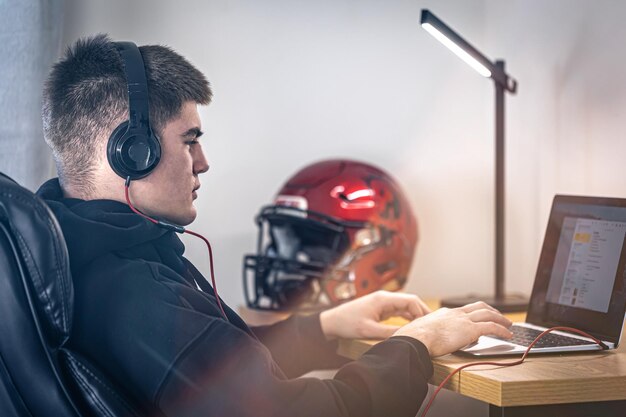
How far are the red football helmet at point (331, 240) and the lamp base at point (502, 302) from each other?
6.4 inches

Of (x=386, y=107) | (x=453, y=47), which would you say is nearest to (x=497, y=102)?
(x=453, y=47)

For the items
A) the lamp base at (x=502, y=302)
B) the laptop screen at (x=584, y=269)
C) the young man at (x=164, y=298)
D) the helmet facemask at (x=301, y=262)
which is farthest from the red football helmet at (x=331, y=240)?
the young man at (x=164, y=298)

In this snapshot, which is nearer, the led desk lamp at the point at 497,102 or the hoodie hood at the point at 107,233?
the hoodie hood at the point at 107,233

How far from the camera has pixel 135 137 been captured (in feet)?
3.41

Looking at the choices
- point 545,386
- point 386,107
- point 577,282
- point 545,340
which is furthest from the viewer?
point 386,107

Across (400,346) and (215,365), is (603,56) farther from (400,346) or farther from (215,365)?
(215,365)

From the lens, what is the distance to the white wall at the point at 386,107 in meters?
1.94

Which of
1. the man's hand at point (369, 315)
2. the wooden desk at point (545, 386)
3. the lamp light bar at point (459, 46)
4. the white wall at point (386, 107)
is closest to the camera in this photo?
the wooden desk at point (545, 386)

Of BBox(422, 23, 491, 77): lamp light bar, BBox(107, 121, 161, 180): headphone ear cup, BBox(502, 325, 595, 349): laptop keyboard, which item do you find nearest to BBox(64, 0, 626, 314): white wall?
BBox(422, 23, 491, 77): lamp light bar

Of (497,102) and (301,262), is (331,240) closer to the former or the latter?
(301,262)

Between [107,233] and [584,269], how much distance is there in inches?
29.9

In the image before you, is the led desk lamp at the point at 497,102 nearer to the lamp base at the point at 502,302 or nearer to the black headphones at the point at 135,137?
the lamp base at the point at 502,302

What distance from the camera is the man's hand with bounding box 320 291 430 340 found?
4.35ft

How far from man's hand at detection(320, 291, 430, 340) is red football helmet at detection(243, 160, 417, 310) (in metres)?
0.40
